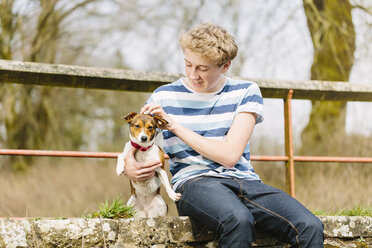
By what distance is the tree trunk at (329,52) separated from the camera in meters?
7.71

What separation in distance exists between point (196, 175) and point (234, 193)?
24 cm

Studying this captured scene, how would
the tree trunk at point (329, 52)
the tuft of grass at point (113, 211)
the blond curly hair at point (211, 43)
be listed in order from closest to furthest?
the tuft of grass at point (113, 211) → the blond curly hair at point (211, 43) → the tree trunk at point (329, 52)

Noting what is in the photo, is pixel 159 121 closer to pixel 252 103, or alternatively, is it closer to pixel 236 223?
pixel 252 103

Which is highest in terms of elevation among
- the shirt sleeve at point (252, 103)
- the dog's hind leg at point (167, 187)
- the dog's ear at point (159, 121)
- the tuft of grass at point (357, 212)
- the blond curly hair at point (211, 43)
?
the blond curly hair at point (211, 43)

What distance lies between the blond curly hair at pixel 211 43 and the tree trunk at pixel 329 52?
5434mm

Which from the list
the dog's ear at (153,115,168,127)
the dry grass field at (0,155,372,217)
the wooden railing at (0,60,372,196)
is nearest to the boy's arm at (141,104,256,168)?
the dog's ear at (153,115,168,127)

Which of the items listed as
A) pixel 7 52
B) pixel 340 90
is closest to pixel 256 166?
pixel 340 90

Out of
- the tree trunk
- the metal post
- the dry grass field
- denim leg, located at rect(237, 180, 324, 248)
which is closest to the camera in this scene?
denim leg, located at rect(237, 180, 324, 248)

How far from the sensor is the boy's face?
2367 millimetres

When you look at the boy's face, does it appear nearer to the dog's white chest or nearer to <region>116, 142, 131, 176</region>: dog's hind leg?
the dog's white chest

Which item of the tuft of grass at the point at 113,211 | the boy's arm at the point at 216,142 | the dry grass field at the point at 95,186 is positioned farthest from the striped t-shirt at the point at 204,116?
the dry grass field at the point at 95,186

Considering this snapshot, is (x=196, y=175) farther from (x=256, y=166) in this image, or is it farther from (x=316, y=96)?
(x=256, y=166)

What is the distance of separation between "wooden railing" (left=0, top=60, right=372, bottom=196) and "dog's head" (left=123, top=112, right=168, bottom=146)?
446 millimetres

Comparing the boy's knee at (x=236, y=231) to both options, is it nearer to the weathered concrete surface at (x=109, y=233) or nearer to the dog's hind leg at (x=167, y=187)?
the weathered concrete surface at (x=109, y=233)
